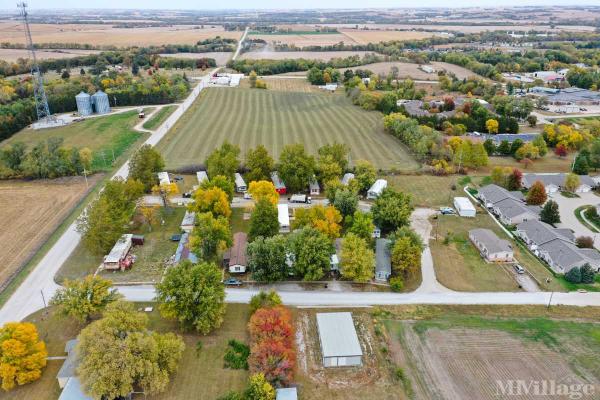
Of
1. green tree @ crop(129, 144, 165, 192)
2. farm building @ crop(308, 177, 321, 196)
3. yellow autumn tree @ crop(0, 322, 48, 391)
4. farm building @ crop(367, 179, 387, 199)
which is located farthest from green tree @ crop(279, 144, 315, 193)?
yellow autumn tree @ crop(0, 322, 48, 391)

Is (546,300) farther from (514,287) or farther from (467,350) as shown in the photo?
(467,350)

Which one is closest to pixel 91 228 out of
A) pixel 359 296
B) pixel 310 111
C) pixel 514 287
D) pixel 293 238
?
pixel 293 238

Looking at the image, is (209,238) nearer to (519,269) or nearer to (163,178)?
(163,178)

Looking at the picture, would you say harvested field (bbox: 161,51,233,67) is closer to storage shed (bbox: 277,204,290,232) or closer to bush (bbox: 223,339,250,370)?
storage shed (bbox: 277,204,290,232)

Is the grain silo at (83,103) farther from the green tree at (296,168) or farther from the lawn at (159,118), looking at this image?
the green tree at (296,168)

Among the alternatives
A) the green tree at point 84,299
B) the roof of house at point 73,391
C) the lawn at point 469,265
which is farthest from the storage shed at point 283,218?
the roof of house at point 73,391
